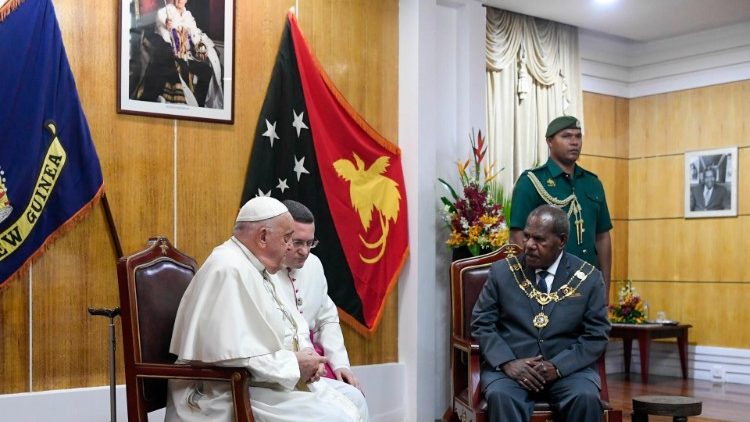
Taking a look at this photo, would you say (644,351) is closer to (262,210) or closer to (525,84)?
(525,84)

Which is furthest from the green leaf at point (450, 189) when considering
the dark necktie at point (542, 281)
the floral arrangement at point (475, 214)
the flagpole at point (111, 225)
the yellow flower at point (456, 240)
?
the flagpole at point (111, 225)

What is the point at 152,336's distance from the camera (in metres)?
3.62

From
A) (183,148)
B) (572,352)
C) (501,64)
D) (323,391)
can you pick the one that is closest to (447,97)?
(501,64)

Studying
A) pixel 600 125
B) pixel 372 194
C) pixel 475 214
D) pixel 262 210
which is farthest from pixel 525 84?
pixel 262 210

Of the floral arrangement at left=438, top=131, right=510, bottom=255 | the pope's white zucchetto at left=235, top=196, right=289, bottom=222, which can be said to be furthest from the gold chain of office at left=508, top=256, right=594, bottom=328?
the floral arrangement at left=438, top=131, right=510, bottom=255

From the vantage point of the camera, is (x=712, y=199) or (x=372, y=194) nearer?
(x=372, y=194)

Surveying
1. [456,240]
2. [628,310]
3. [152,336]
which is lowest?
[628,310]

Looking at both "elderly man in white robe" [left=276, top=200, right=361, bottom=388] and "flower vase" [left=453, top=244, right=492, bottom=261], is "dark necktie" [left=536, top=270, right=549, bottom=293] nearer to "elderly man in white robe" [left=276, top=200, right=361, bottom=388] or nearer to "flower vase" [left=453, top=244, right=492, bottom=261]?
"elderly man in white robe" [left=276, top=200, right=361, bottom=388]

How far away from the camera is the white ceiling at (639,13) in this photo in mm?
7371

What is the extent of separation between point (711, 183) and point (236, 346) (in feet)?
20.8

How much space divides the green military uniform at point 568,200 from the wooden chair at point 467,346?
0.38 m

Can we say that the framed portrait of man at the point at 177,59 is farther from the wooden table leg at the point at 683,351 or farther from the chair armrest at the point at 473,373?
the wooden table leg at the point at 683,351

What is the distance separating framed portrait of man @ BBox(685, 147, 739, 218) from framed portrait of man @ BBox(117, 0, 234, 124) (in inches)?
198

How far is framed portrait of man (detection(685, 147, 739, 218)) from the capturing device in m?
8.33
